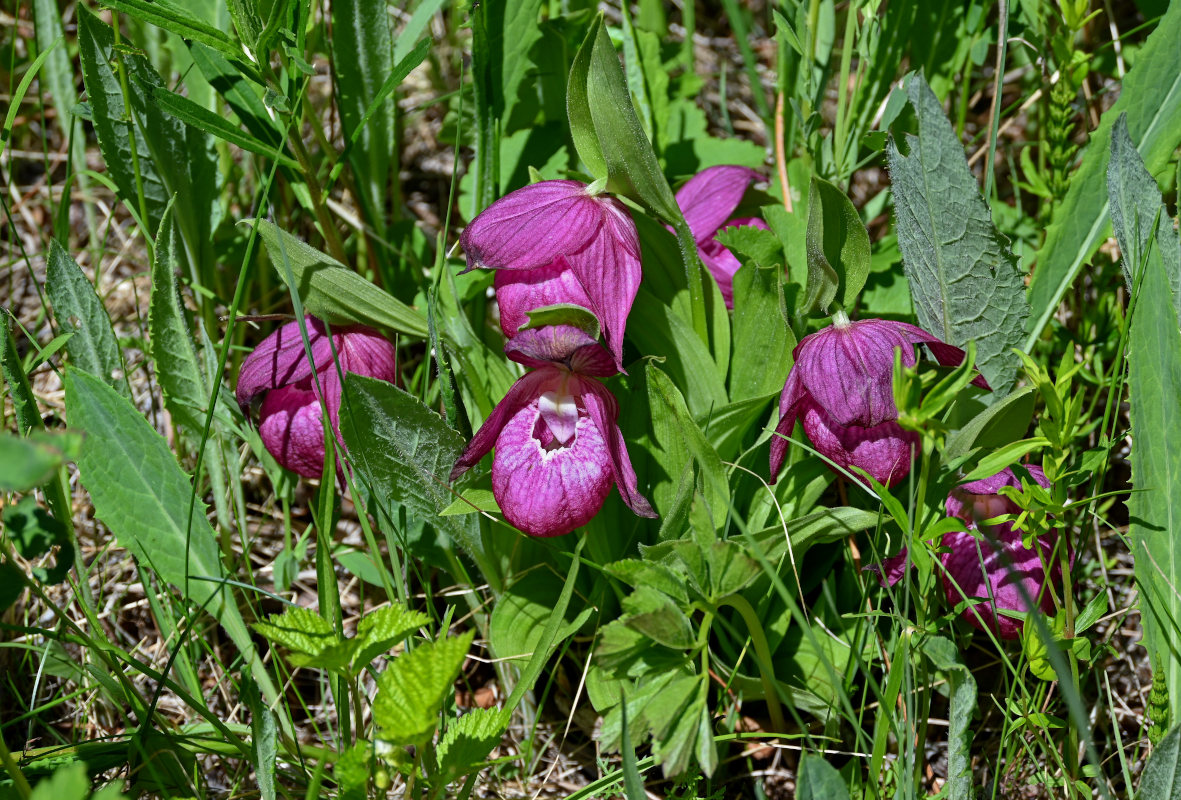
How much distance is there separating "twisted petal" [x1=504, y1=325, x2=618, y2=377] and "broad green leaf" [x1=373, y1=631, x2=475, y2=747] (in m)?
0.33

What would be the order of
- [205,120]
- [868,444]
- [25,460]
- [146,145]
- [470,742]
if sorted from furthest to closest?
[146,145], [205,120], [868,444], [470,742], [25,460]

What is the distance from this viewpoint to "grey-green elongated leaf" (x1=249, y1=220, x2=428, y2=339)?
1286 mm

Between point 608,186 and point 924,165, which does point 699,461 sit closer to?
point 608,186

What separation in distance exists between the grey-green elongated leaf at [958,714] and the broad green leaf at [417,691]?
1.87ft

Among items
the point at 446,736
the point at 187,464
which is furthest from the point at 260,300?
the point at 446,736

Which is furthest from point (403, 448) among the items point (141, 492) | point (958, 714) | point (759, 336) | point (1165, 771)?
point (1165, 771)

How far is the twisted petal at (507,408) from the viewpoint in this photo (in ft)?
3.94

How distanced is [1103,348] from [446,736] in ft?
4.27

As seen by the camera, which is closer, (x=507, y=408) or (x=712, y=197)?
(x=507, y=408)

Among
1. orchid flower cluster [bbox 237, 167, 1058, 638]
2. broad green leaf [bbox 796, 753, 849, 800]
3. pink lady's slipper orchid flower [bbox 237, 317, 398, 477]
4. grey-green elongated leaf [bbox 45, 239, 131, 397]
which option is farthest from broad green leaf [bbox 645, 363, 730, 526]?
grey-green elongated leaf [bbox 45, 239, 131, 397]

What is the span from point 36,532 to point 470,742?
1.63ft

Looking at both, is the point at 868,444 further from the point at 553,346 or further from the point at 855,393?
the point at 553,346

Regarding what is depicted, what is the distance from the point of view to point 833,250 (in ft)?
4.08

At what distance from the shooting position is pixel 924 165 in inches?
50.6
